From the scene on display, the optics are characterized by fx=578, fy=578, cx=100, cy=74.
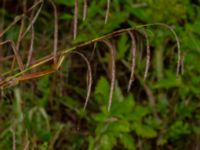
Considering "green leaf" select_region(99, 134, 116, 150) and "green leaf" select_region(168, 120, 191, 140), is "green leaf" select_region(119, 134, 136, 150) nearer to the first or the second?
"green leaf" select_region(99, 134, 116, 150)

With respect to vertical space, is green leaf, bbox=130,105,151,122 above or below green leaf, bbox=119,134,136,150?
above

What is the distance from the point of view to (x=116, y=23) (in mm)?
2531

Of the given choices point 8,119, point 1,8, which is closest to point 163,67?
point 8,119

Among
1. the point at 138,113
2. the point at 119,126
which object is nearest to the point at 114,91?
the point at 138,113

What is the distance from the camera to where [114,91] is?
265cm

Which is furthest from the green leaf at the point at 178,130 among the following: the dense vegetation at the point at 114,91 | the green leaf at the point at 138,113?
the green leaf at the point at 138,113

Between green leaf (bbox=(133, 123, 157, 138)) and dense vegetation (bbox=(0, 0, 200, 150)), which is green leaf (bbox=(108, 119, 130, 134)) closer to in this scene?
dense vegetation (bbox=(0, 0, 200, 150))

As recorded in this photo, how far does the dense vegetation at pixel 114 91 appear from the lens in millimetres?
2391

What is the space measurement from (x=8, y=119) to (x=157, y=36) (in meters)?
0.77

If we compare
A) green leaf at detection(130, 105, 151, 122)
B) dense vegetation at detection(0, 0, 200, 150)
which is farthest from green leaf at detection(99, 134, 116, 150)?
green leaf at detection(130, 105, 151, 122)

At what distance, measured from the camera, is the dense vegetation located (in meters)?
2.39

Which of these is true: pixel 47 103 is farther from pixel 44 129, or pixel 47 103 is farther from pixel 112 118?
pixel 112 118

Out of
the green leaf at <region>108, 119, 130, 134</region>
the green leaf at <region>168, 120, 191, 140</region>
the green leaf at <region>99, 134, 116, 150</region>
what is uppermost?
the green leaf at <region>108, 119, 130, 134</region>

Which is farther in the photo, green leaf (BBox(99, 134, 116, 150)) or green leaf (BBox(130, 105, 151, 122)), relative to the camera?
green leaf (BBox(130, 105, 151, 122))
